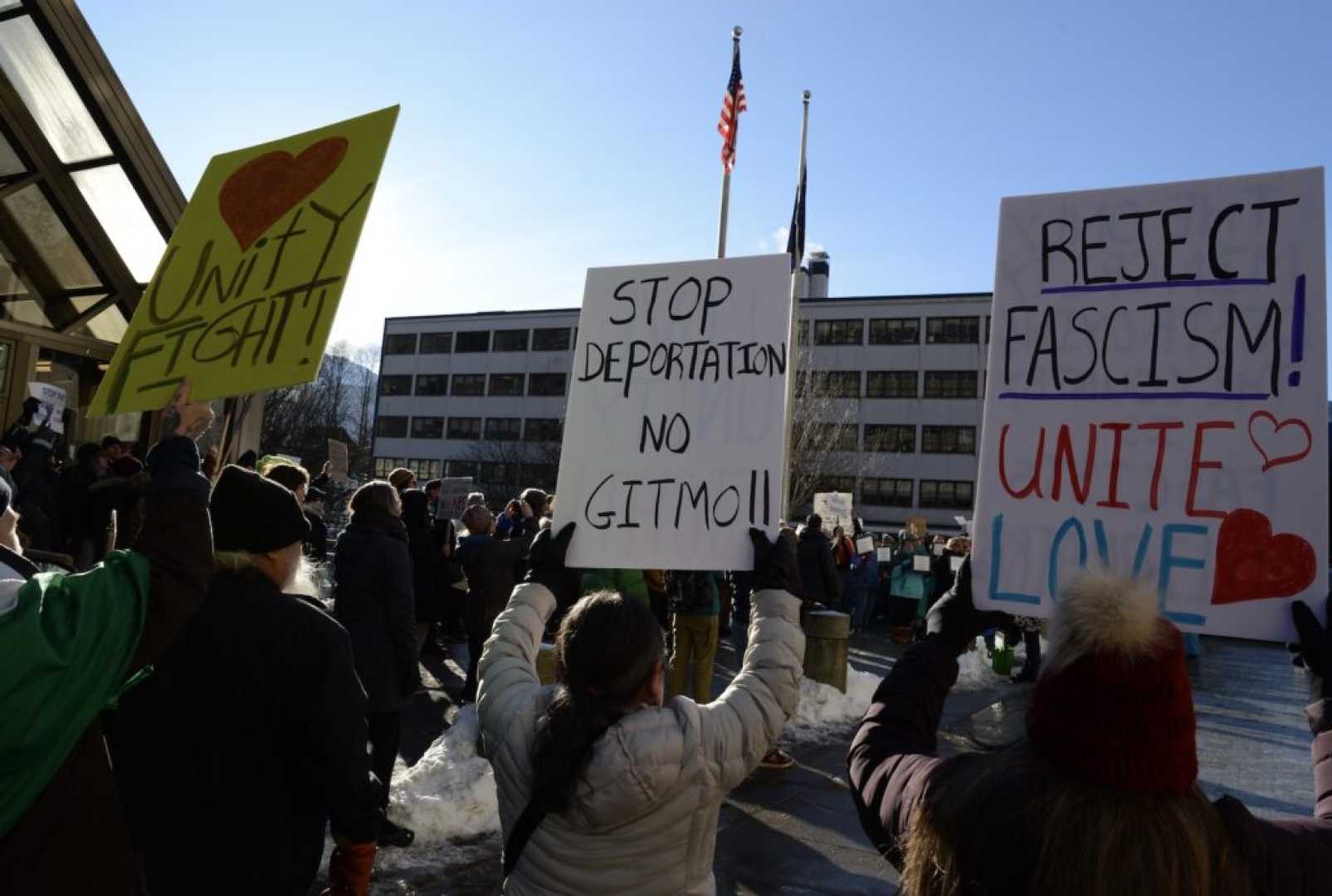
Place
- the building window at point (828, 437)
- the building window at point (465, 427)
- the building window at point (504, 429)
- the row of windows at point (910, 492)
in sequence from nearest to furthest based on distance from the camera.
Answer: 1. the building window at point (828, 437)
2. the row of windows at point (910, 492)
3. the building window at point (504, 429)
4. the building window at point (465, 427)

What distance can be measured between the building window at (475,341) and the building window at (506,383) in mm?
2037

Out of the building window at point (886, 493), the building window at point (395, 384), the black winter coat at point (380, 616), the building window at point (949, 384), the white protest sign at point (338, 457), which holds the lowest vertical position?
the black winter coat at point (380, 616)

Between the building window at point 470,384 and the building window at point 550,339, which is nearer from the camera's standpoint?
the building window at point 550,339

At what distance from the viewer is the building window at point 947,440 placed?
5038 cm

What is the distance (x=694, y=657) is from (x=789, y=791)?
1.43m

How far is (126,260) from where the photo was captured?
27.9 feet

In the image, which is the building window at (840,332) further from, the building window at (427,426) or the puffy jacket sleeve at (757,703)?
the puffy jacket sleeve at (757,703)

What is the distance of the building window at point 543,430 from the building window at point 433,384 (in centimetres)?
745

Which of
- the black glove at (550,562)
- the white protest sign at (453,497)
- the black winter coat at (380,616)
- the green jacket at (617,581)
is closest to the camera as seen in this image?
the black glove at (550,562)

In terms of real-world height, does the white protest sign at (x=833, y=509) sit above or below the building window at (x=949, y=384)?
below

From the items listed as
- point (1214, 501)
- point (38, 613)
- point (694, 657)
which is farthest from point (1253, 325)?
point (694, 657)

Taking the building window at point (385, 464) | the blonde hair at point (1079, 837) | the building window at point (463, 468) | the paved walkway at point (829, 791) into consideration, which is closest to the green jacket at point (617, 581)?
the paved walkway at point (829, 791)

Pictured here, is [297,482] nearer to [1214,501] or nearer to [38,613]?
[38,613]

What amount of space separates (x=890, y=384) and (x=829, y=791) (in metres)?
46.8
